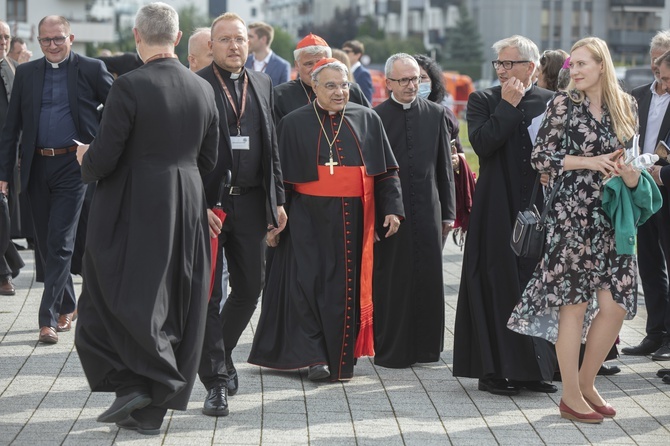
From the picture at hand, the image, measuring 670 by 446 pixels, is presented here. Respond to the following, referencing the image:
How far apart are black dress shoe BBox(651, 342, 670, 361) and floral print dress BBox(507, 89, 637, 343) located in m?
1.85

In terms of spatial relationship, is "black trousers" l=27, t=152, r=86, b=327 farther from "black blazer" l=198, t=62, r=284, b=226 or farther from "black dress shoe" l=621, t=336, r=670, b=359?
"black dress shoe" l=621, t=336, r=670, b=359

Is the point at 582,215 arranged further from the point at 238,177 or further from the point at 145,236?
the point at 145,236

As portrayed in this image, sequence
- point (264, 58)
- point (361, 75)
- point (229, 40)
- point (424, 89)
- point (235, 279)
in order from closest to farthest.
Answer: point (229, 40), point (235, 279), point (424, 89), point (264, 58), point (361, 75)

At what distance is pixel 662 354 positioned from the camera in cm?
838

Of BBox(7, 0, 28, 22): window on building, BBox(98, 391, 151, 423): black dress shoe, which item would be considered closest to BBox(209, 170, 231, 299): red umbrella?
BBox(98, 391, 151, 423): black dress shoe

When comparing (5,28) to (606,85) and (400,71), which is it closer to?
(400,71)

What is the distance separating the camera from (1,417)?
6426 millimetres

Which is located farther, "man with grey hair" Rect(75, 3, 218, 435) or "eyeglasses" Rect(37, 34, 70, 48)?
"eyeglasses" Rect(37, 34, 70, 48)

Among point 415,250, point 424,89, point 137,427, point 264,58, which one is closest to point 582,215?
point 415,250

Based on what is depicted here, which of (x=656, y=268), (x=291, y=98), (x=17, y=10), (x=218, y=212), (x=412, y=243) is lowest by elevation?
(x=656, y=268)

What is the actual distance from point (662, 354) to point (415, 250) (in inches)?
69.6

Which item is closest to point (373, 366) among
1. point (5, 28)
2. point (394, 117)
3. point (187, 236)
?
point (394, 117)

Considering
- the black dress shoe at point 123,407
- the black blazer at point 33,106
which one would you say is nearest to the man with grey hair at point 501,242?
the black dress shoe at point 123,407

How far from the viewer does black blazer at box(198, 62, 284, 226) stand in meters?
6.76
